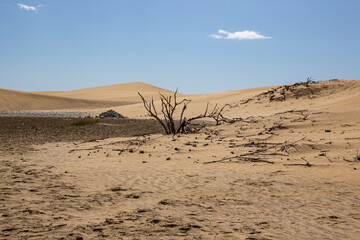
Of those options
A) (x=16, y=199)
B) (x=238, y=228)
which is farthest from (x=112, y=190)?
(x=238, y=228)

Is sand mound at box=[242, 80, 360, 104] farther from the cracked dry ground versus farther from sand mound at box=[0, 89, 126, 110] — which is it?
sand mound at box=[0, 89, 126, 110]

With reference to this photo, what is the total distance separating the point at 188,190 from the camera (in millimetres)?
5188

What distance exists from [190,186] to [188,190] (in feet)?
0.79

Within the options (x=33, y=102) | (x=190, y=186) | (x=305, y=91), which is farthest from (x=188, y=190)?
(x=33, y=102)

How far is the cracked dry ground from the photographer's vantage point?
3.59m

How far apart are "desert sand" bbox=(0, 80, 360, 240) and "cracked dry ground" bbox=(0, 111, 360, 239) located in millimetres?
13

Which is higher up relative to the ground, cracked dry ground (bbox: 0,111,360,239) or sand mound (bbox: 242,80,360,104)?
sand mound (bbox: 242,80,360,104)

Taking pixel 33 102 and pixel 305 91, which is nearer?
pixel 305 91

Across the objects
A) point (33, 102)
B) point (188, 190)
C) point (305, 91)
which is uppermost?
point (33, 102)

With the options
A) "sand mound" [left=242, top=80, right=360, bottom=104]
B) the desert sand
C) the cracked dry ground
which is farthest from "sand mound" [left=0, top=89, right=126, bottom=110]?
the cracked dry ground

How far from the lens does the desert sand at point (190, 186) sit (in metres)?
3.61

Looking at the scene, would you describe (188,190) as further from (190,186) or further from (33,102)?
(33,102)

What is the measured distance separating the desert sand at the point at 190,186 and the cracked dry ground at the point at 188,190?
0.04ft

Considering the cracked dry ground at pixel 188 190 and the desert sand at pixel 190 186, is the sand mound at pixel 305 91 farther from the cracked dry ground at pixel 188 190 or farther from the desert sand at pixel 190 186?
the cracked dry ground at pixel 188 190
